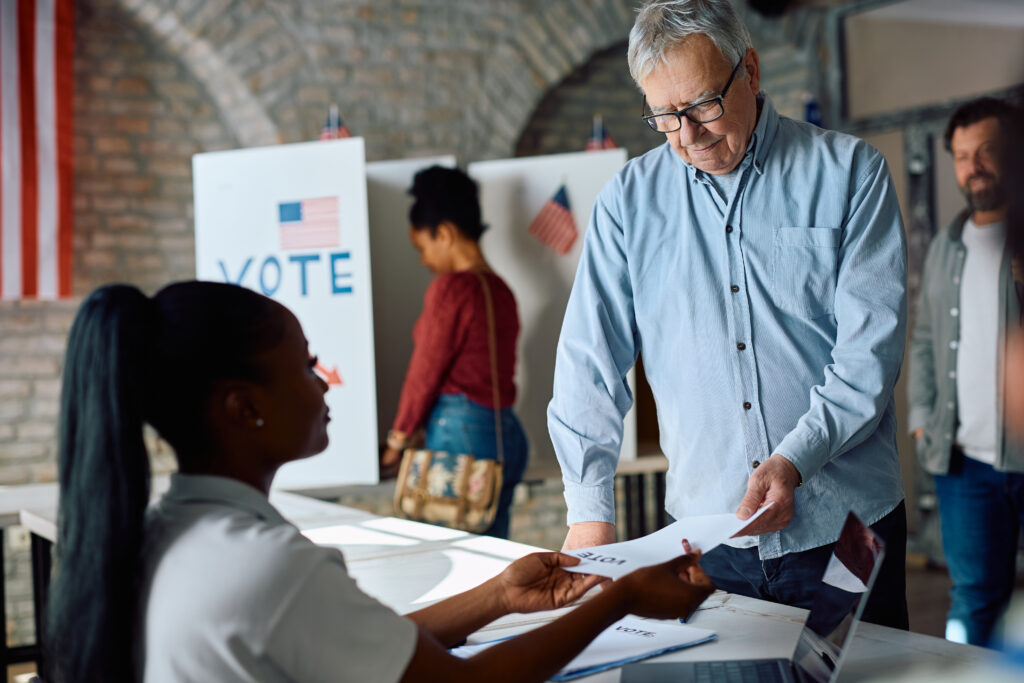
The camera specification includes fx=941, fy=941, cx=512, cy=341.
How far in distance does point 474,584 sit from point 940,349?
187 cm

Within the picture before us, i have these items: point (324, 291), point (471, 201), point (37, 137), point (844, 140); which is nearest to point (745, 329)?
point (844, 140)

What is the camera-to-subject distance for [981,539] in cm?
265

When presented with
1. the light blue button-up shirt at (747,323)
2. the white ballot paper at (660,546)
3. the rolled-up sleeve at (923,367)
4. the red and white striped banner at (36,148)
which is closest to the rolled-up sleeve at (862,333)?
the light blue button-up shirt at (747,323)

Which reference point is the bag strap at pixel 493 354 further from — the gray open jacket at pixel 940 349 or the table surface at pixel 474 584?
the gray open jacket at pixel 940 349

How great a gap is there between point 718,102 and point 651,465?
2245 mm

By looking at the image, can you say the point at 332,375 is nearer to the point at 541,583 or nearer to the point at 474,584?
the point at 474,584

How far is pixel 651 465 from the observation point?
353 cm

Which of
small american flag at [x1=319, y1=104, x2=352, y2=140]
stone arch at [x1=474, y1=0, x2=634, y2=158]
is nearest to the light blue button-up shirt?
small american flag at [x1=319, y1=104, x2=352, y2=140]

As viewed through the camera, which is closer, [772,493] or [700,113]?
[772,493]

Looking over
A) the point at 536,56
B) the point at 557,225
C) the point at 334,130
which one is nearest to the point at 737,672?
the point at 557,225

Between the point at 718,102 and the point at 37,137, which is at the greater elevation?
the point at 37,137

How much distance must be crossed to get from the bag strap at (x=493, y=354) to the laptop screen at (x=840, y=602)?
196 centimetres

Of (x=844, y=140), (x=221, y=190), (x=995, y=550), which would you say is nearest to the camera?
(x=844, y=140)

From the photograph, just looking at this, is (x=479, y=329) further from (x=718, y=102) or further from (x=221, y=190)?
(x=718, y=102)
